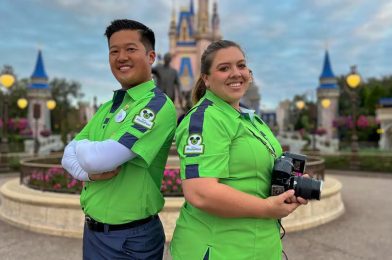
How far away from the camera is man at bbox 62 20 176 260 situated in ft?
6.09

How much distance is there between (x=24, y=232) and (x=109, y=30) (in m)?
5.34

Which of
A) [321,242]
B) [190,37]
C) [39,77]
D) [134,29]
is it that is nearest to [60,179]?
[321,242]

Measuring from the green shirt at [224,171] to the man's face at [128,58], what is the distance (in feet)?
1.66

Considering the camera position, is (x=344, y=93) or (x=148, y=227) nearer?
(x=148, y=227)

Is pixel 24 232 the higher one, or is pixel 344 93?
pixel 344 93

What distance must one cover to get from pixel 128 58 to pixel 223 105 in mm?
652

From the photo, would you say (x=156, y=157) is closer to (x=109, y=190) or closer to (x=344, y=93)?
(x=109, y=190)

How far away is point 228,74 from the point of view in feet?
6.05

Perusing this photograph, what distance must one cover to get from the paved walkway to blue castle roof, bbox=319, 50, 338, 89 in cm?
3804

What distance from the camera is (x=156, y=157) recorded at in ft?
6.79

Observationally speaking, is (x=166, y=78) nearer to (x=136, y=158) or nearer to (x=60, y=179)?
(x=60, y=179)

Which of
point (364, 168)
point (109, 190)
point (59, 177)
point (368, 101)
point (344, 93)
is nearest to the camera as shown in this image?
point (109, 190)

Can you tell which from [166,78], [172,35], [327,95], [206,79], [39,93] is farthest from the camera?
[172,35]

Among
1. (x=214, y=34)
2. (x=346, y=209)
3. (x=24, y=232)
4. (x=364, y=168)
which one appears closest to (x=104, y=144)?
(x=24, y=232)
